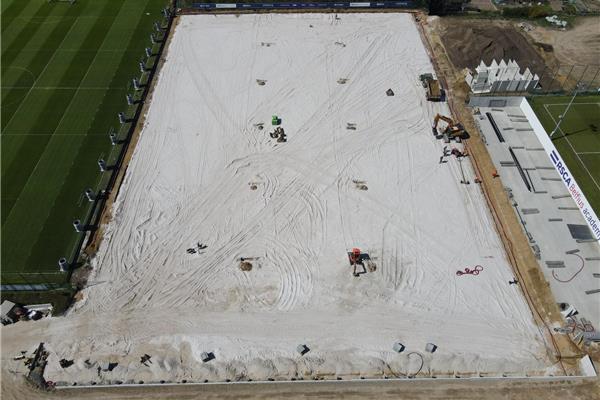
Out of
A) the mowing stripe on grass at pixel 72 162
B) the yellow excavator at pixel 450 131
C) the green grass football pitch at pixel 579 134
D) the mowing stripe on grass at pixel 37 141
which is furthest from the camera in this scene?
the yellow excavator at pixel 450 131

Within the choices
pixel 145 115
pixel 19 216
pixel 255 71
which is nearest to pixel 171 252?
pixel 19 216

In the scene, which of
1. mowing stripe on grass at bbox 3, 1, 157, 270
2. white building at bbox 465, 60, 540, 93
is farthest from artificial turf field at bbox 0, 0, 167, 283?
white building at bbox 465, 60, 540, 93

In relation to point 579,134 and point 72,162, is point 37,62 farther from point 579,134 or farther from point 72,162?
point 579,134

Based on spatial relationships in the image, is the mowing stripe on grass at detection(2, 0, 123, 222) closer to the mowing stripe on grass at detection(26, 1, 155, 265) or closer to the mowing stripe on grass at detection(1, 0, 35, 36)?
the mowing stripe on grass at detection(26, 1, 155, 265)

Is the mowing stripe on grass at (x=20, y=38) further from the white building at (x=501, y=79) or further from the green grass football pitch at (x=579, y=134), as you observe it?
the green grass football pitch at (x=579, y=134)

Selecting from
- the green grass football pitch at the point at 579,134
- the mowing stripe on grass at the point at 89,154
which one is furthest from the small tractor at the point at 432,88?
the mowing stripe on grass at the point at 89,154
